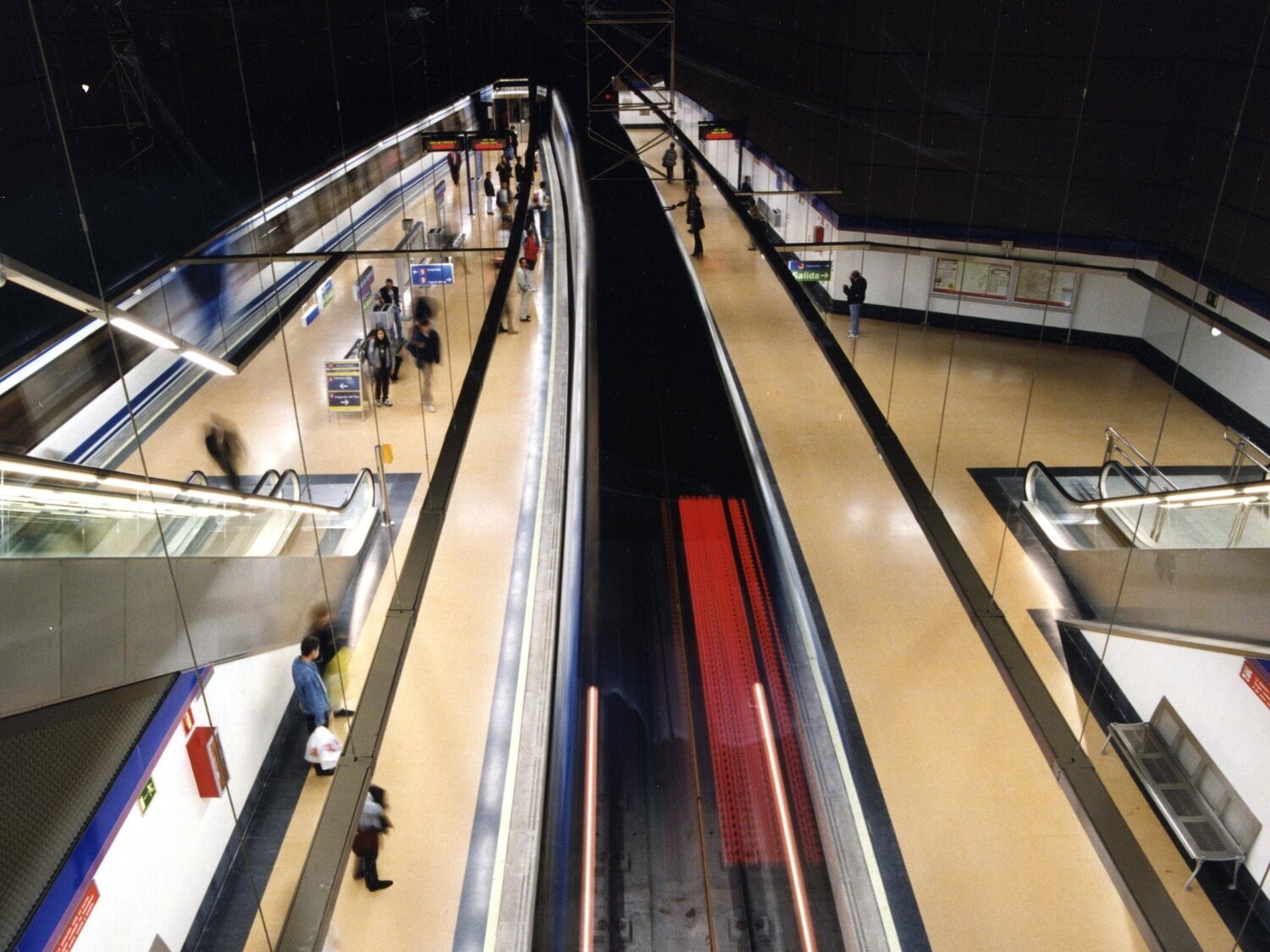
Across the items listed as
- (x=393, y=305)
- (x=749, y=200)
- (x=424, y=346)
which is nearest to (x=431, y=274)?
(x=393, y=305)

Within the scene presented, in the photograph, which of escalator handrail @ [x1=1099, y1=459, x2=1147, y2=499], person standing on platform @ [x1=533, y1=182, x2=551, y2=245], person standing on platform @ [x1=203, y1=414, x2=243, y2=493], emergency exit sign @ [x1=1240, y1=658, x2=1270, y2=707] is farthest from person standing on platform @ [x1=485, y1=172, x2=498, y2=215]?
emergency exit sign @ [x1=1240, y1=658, x2=1270, y2=707]

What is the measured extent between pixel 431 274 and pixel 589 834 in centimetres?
1111

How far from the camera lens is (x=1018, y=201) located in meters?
14.4

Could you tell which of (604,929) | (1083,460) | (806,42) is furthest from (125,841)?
(806,42)

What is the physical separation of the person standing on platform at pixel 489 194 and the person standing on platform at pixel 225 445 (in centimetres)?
1715

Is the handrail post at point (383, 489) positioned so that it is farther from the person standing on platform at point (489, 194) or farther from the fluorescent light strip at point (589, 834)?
the person standing on platform at point (489, 194)

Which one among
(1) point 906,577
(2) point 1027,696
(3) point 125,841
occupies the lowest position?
(1) point 906,577

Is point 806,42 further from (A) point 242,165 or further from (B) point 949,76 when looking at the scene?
(A) point 242,165

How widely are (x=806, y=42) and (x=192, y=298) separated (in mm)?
13982

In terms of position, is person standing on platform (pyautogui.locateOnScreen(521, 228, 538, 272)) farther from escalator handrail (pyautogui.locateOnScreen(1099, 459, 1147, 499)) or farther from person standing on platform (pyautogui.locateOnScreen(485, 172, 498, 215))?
escalator handrail (pyautogui.locateOnScreen(1099, 459, 1147, 499))

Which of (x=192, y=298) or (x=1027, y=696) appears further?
(x=192, y=298)

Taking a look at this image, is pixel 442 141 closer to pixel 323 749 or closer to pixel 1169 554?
pixel 323 749

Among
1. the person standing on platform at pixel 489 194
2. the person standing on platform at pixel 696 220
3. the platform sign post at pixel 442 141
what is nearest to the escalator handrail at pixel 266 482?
the platform sign post at pixel 442 141

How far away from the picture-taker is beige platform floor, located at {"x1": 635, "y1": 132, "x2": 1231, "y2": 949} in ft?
18.4
